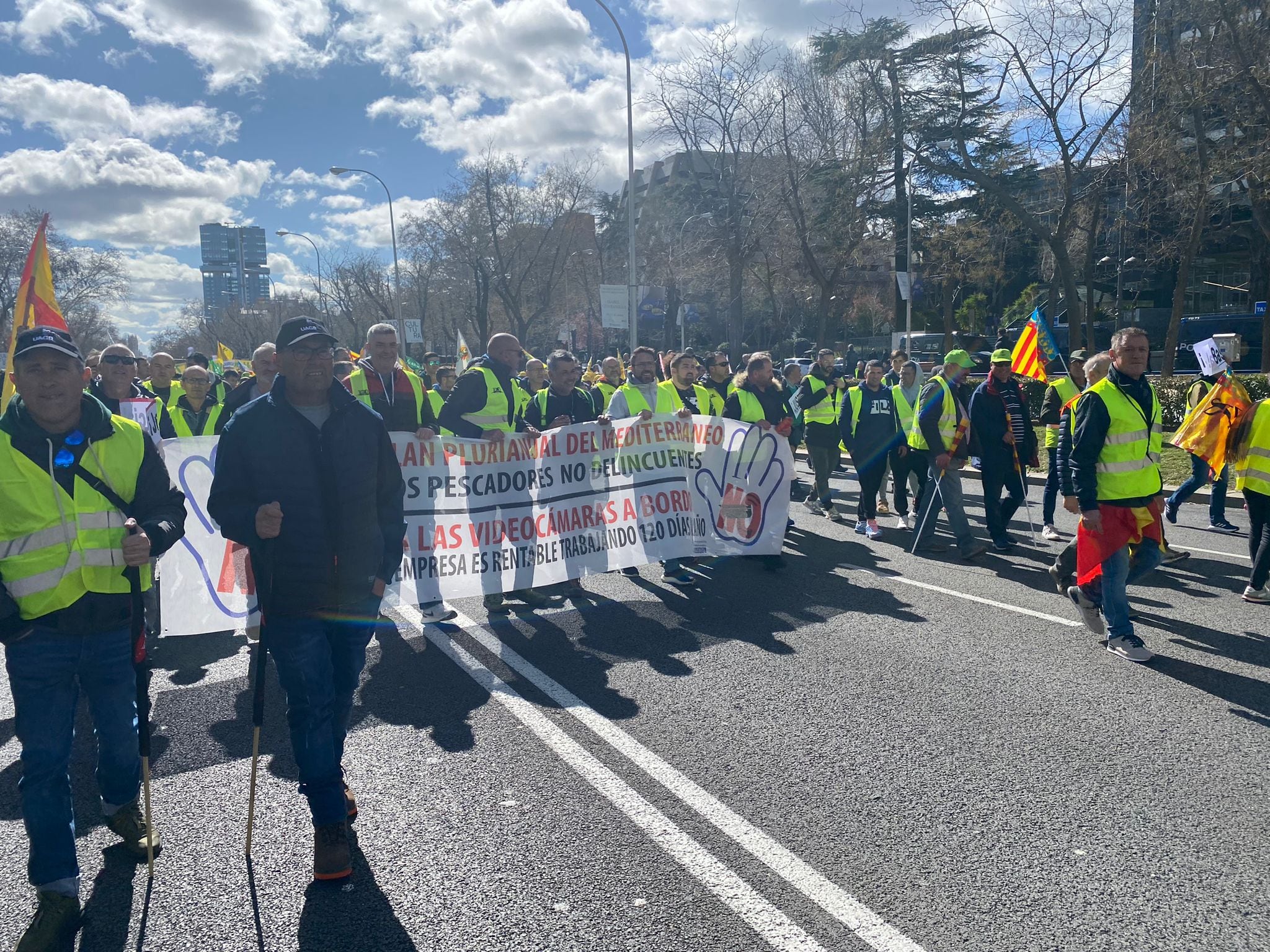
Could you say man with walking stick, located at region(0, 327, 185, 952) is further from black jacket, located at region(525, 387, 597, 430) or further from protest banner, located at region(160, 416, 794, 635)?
black jacket, located at region(525, 387, 597, 430)

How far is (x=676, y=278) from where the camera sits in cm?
5288

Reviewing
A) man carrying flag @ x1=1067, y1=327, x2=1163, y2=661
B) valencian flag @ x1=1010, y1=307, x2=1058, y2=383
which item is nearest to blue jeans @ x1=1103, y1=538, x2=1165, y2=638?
man carrying flag @ x1=1067, y1=327, x2=1163, y2=661

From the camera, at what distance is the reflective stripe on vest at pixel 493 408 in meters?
7.55

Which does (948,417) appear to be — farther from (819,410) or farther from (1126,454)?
(1126,454)

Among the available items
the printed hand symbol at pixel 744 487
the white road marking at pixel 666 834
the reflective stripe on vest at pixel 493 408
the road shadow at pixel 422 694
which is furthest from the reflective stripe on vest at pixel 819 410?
the white road marking at pixel 666 834

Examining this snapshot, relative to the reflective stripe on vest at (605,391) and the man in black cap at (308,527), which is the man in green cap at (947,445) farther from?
the man in black cap at (308,527)

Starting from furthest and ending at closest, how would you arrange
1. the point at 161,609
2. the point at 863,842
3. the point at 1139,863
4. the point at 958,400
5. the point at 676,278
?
the point at 676,278, the point at 958,400, the point at 161,609, the point at 863,842, the point at 1139,863

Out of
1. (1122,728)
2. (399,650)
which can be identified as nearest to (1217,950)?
(1122,728)

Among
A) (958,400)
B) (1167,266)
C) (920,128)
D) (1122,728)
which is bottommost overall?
(1122,728)

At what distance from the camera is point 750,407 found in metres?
8.91

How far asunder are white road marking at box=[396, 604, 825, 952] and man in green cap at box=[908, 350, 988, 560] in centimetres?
497

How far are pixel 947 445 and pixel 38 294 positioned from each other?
23.9ft

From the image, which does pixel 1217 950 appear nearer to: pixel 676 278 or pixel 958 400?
pixel 958 400

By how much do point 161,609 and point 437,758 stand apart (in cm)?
279
